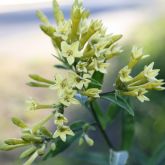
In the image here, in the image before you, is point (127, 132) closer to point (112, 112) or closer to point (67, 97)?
point (112, 112)

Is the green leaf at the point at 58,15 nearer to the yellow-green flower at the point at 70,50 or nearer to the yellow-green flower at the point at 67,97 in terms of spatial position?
the yellow-green flower at the point at 70,50

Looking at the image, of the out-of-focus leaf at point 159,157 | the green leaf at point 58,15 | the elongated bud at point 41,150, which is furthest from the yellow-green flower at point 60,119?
the out-of-focus leaf at point 159,157

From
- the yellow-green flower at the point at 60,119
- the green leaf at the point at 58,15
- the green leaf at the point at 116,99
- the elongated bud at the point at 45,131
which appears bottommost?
the elongated bud at the point at 45,131

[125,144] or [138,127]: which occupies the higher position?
[125,144]

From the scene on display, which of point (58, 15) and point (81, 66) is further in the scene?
point (58, 15)

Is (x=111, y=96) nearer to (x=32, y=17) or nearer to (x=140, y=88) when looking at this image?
(x=140, y=88)

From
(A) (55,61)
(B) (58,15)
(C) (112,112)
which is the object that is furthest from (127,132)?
(A) (55,61)

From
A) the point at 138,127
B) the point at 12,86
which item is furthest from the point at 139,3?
the point at 138,127
